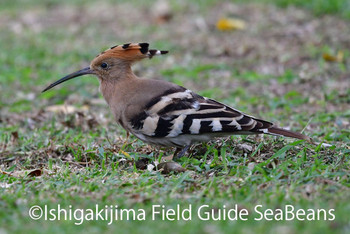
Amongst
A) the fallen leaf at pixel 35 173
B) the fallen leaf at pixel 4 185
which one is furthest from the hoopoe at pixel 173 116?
the fallen leaf at pixel 4 185

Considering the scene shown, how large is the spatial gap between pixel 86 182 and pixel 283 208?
4.60 feet

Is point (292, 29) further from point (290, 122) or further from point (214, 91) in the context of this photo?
point (290, 122)

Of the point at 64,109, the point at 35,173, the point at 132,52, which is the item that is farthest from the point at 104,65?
the point at 64,109

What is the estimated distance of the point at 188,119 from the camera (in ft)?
14.4

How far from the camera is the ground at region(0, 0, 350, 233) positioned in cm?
356

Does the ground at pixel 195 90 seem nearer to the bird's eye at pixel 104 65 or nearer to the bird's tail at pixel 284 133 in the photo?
the bird's tail at pixel 284 133

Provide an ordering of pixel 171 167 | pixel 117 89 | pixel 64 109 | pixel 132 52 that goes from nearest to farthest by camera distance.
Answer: pixel 171 167
pixel 117 89
pixel 132 52
pixel 64 109

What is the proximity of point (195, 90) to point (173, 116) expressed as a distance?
2941mm

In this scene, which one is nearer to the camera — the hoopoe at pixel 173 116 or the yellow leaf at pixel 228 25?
the hoopoe at pixel 173 116

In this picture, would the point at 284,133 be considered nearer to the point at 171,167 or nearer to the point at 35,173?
the point at 171,167

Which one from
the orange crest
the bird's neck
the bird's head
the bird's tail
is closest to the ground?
the bird's tail

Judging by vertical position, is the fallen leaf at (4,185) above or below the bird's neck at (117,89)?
below

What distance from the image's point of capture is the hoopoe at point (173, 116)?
432cm

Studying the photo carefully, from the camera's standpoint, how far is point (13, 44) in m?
9.70
